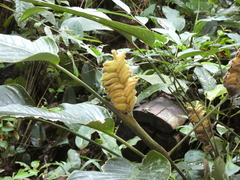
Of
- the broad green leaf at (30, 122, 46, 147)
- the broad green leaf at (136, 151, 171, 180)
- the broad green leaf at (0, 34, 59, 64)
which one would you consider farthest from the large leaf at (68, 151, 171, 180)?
the broad green leaf at (30, 122, 46, 147)

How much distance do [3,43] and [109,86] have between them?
24 centimetres

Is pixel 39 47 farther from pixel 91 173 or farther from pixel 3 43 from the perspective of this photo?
pixel 91 173

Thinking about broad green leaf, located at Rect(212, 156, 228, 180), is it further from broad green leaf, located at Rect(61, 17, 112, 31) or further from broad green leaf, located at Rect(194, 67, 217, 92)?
broad green leaf, located at Rect(61, 17, 112, 31)

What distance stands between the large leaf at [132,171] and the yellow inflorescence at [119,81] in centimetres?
12

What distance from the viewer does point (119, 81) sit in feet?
1.68

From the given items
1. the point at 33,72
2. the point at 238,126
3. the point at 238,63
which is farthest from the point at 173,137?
the point at 33,72

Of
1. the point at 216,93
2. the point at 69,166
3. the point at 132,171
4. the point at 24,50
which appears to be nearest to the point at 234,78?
the point at 216,93

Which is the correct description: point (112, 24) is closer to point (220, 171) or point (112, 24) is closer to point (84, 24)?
point (220, 171)

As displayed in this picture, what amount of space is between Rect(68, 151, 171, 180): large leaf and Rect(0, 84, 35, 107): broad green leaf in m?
0.24

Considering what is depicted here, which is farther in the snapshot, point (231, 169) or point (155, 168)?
point (231, 169)

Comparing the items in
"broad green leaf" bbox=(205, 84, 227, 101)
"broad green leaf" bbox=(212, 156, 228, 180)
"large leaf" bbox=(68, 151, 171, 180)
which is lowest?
"broad green leaf" bbox=(212, 156, 228, 180)

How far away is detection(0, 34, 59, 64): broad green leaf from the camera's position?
47 centimetres

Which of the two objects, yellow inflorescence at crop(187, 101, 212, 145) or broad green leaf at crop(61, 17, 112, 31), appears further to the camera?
broad green leaf at crop(61, 17, 112, 31)

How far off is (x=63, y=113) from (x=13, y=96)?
0.53ft
